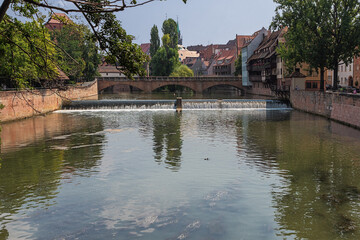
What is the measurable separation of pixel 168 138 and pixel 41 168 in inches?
462

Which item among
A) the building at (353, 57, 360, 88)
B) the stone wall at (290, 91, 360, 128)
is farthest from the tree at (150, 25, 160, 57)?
the stone wall at (290, 91, 360, 128)

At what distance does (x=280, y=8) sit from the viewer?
157ft

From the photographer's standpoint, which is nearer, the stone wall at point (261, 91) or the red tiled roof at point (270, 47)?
the red tiled roof at point (270, 47)

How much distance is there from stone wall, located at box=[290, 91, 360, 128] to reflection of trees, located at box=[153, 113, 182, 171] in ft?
50.9

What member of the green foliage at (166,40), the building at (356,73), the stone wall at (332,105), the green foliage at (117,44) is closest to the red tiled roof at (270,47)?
the building at (356,73)

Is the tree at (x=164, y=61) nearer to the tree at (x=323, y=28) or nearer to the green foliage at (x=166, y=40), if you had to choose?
the green foliage at (x=166, y=40)

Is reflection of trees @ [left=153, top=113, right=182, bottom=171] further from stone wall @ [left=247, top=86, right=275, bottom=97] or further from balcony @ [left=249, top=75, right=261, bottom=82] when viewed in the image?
balcony @ [left=249, top=75, right=261, bottom=82]

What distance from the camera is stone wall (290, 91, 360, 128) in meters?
35.1

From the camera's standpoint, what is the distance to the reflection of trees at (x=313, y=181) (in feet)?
43.3

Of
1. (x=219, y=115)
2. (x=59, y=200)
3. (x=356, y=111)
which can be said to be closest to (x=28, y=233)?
(x=59, y=200)

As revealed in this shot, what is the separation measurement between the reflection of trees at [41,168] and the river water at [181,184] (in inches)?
2.2

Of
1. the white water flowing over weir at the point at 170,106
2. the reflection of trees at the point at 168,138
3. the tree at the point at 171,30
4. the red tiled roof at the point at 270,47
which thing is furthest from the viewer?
the tree at the point at 171,30

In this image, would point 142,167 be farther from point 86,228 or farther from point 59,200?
point 86,228

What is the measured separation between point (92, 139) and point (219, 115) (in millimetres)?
19998
